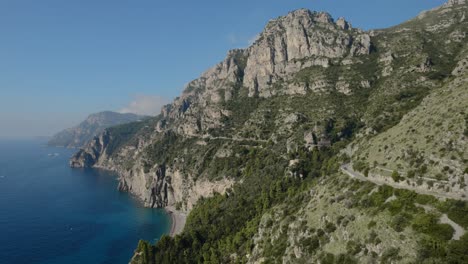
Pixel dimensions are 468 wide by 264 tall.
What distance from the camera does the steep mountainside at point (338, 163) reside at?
52525mm

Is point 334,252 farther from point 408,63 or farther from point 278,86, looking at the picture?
point 278,86

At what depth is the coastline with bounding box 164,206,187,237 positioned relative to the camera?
137250 mm

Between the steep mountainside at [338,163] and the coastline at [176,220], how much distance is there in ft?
14.9

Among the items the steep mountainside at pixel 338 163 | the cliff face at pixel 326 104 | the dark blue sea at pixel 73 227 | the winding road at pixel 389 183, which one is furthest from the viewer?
the cliff face at pixel 326 104

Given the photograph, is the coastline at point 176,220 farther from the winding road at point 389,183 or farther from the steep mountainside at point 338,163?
the winding road at point 389,183

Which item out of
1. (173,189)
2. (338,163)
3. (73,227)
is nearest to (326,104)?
(338,163)

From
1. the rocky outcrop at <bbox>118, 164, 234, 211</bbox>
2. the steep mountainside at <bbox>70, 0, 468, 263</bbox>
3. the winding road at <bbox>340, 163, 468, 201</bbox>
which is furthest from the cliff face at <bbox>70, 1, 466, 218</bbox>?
the winding road at <bbox>340, 163, 468, 201</bbox>

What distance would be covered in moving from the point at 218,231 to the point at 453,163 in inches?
2725

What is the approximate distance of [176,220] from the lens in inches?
6053

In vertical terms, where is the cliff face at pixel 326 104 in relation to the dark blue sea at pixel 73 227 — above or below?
above

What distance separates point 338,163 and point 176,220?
89.3m

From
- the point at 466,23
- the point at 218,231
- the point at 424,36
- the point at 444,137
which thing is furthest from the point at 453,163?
the point at 466,23

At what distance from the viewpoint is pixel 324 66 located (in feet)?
598

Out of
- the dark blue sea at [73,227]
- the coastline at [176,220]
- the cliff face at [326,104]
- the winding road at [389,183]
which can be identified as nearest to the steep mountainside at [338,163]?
the cliff face at [326,104]
